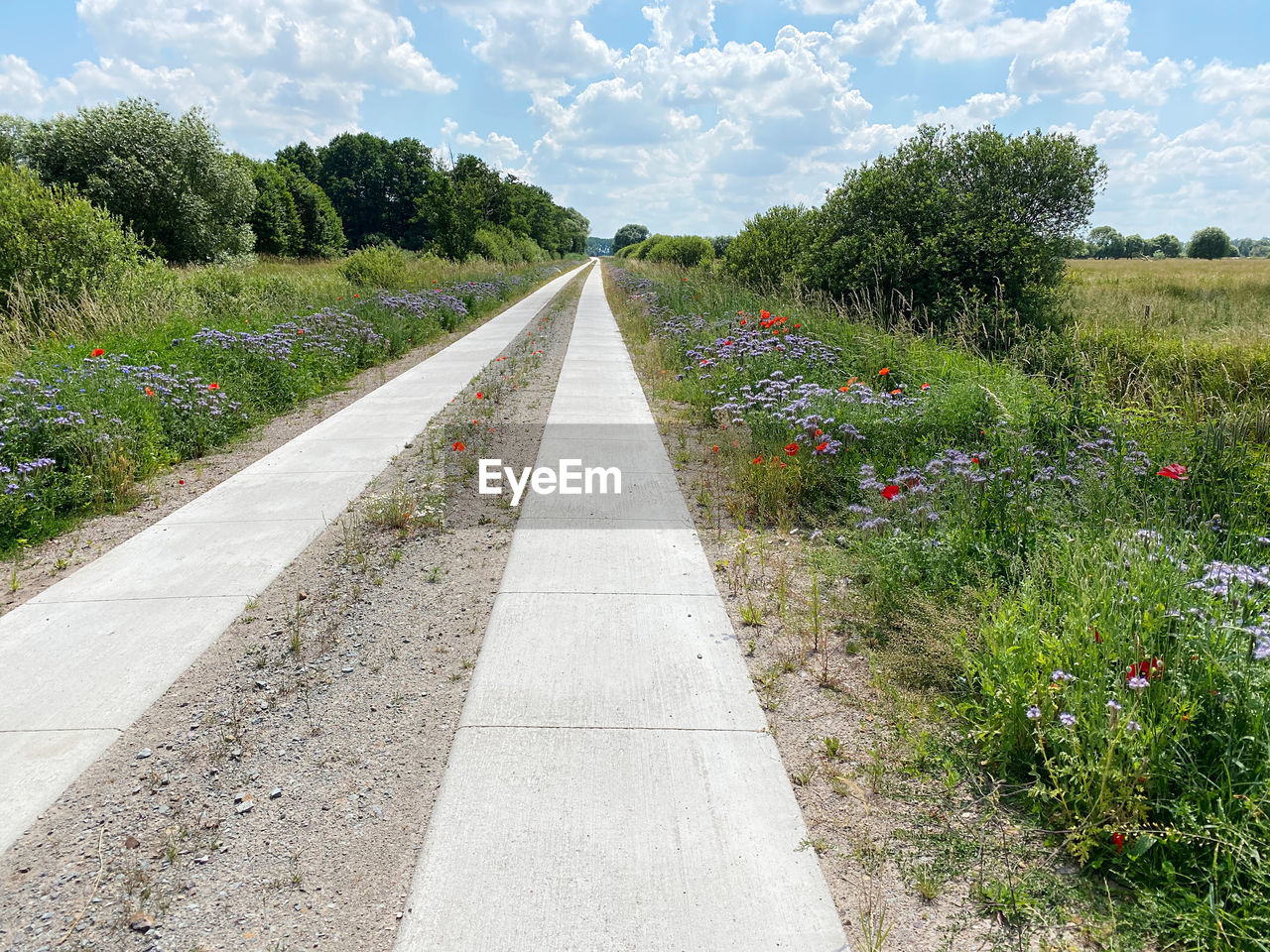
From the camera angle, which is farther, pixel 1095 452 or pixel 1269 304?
pixel 1269 304

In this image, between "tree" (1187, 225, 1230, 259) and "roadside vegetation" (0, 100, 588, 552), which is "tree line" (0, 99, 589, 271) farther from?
"tree" (1187, 225, 1230, 259)

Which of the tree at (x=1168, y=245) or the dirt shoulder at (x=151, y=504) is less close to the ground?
the tree at (x=1168, y=245)

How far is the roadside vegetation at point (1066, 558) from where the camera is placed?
218 centimetres

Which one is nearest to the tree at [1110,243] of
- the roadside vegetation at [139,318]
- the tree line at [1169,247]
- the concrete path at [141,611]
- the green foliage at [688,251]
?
the tree line at [1169,247]

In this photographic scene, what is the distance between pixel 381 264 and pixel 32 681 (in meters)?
19.2

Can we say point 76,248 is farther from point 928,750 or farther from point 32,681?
point 928,750

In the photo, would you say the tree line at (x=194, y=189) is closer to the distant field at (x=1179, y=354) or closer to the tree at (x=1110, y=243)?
the distant field at (x=1179, y=354)

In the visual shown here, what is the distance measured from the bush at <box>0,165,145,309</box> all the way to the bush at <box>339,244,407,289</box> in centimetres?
833

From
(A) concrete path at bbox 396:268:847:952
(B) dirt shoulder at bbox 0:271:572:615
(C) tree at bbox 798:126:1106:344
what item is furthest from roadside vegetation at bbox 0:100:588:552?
(C) tree at bbox 798:126:1106:344

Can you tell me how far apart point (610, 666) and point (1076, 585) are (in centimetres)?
209

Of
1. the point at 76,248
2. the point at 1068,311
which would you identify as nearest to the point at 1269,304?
the point at 1068,311

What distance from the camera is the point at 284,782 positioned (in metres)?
2.70

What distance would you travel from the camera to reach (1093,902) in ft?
6.93

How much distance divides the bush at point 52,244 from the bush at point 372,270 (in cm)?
833
